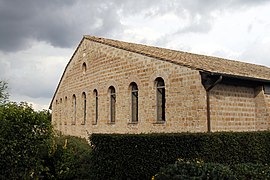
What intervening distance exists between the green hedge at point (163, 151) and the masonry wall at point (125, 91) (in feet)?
6.45

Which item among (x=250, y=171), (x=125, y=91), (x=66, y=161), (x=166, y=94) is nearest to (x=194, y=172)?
(x=250, y=171)

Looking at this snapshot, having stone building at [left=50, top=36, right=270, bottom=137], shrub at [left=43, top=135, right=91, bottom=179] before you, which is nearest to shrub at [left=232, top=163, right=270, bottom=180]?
stone building at [left=50, top=36, right=270, bottom=137]

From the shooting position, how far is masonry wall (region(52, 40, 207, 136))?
40.5ft

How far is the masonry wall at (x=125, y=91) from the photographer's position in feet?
40.5

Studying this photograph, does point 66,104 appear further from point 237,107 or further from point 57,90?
point 237,107

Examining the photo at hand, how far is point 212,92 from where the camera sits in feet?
40.7

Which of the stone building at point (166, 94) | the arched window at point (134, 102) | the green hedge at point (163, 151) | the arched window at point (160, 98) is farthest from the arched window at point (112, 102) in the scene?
the green hedge at point (163, 151)

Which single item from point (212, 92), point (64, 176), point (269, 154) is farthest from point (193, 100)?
point (64, 176)

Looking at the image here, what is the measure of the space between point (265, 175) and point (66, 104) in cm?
1671

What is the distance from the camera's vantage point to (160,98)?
45.8 feet

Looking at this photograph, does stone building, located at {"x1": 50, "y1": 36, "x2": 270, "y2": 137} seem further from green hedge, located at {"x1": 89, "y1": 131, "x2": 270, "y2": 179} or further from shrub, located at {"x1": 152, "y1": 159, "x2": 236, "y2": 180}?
shrub, located at {"x1": 152, "y1": 159, "x2": 236, "y2": 180}

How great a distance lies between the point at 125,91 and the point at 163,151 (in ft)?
22.2

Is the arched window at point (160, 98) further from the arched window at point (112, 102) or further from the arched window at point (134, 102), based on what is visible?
the arched window at point (112, 102)

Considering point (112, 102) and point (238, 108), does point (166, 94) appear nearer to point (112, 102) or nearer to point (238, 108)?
point (238, 108)
